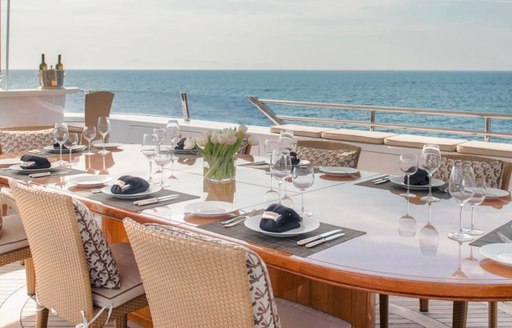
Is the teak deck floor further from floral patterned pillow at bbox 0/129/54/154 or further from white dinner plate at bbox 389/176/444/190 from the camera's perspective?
floral patterned pillow at bbox 0/129/54/154

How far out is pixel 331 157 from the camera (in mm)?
3316

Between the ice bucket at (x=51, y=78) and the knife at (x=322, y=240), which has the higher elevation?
the ice bucket at (x=51, y=78)

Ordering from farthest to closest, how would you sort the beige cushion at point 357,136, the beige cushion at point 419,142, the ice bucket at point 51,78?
1. the ice bucket at point 51,78
2. the beige cushion at point 357,136
3. the beige cushion at point 419,142

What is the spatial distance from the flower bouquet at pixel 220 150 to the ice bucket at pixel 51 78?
142 inches

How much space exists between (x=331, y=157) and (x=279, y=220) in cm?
157

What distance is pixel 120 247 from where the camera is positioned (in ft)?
8.19

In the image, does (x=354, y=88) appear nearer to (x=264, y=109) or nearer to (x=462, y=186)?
(x=264, y=109)

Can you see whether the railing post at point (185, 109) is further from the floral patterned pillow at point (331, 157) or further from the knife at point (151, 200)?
the knife at point (151, 200)

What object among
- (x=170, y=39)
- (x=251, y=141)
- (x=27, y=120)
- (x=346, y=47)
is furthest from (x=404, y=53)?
(x=251, y=141)

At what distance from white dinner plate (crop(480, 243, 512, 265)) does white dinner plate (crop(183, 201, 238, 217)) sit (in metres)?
0.85

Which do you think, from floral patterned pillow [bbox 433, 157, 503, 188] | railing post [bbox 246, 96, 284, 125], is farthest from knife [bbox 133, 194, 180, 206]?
railing post [bbox 246, 96, 284, 125]

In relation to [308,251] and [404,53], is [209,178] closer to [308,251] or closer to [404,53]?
[308,251]

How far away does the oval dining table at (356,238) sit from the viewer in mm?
1487

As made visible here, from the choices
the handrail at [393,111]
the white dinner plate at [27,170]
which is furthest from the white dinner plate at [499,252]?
the handrail at [393,111]
